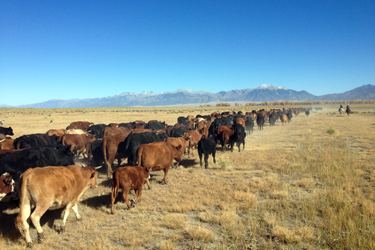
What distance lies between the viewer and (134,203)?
20.4 feet

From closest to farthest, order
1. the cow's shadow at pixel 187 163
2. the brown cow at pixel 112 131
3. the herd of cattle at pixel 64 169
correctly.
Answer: the herd of cattle at pixel 64 169, the cow's shadow at pixel 187 163, the brown cow at pixel 112 131

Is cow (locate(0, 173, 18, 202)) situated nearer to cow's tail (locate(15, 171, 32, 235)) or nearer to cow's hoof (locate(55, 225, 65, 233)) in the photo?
cow's hoof (locate(55, 225, 65, 233))

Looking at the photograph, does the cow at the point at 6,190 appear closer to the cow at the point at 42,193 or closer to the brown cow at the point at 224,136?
the cow at the point at 42,193

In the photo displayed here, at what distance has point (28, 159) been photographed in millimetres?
6344

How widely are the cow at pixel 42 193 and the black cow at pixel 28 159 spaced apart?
2068 millimetres

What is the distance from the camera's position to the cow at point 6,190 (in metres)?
5.01

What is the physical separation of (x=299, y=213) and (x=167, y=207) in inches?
140

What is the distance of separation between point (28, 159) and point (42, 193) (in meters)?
2.93

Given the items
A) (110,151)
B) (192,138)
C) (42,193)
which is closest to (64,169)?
(42,193)

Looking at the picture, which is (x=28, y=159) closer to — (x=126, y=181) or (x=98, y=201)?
(x=98, y=201)

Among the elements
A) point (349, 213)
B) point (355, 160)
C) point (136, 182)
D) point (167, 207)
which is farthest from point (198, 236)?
point (355, 160)

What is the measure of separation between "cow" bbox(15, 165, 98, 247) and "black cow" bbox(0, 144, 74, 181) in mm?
2068

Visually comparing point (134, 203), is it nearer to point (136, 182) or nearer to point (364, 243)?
point (136, 182)

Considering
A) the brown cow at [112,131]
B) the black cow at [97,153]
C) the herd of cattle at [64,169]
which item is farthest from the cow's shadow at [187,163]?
the brown cow at [112,131]
